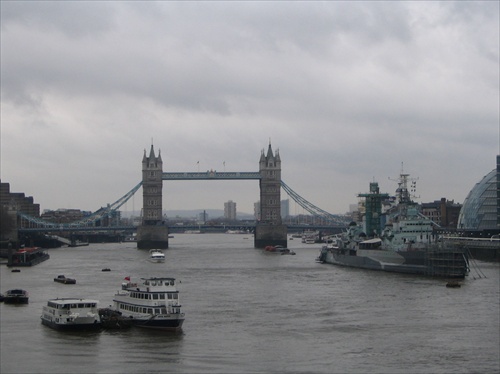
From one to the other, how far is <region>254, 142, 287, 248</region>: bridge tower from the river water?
240ft

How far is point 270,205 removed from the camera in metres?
151

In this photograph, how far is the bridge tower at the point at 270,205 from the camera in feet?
475

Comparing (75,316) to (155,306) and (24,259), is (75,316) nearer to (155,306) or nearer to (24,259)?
(155,306)

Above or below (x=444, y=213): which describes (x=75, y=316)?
below

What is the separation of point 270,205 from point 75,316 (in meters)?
108

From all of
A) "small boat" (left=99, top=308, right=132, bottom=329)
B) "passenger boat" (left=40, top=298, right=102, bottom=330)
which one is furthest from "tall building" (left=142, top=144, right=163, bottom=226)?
"passenger boat" (left=40, top=298, right=102, bottom=330)

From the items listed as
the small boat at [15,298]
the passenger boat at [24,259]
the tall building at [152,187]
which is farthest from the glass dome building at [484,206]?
the small boat at [15,298]

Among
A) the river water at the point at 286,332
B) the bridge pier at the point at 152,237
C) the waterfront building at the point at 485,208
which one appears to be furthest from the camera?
the bridge pier at the point at 152,237

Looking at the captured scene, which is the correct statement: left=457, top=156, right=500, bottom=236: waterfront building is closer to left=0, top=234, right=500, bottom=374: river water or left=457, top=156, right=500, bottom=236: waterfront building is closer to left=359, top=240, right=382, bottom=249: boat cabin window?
left=359, top=240, right=382, bottom=249: boat cabin window

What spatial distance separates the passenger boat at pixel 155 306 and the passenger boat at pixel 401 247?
32.3 metres

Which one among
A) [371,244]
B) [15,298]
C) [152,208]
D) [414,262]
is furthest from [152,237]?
[15,298]

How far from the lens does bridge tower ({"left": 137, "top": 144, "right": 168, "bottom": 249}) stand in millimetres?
141500

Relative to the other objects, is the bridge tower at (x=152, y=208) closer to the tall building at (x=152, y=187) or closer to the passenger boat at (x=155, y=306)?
the tall building at (x=152, y=187)

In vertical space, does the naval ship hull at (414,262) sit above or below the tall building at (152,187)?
below
